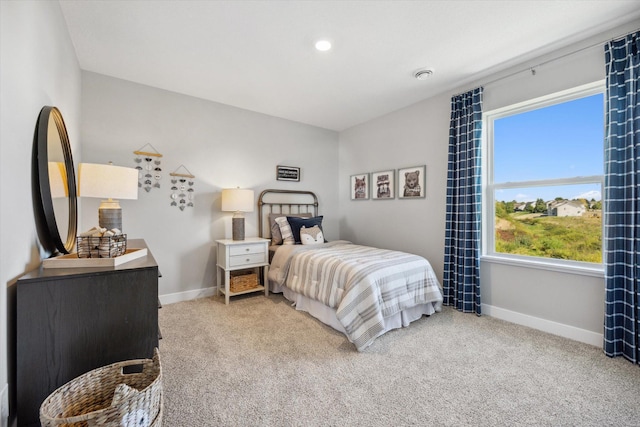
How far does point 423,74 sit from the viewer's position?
9.64 ft

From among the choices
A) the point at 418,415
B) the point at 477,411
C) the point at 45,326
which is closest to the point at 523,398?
the point at 477,411

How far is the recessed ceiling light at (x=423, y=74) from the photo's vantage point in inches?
113

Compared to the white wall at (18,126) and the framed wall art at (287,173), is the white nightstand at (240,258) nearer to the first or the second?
the framed wall art at (287,173)

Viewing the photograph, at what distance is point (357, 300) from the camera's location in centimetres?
237

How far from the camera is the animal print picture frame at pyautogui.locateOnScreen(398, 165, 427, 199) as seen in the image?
364 centimetres

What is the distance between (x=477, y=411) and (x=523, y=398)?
37 centimetres

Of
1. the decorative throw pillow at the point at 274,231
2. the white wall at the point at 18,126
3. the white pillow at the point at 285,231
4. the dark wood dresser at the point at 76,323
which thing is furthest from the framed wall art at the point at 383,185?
the white wall at the point at 18,126

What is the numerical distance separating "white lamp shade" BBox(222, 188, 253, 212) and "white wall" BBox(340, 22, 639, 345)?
6.48ft

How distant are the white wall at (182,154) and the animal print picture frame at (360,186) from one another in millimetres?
1048

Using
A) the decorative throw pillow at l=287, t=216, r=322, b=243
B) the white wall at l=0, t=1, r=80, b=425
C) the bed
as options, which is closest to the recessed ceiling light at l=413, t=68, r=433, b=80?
the bed

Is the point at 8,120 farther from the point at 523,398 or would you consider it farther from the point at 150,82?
the point at 523,398

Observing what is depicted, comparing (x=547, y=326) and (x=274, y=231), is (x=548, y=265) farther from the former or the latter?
(x=274, y=231)

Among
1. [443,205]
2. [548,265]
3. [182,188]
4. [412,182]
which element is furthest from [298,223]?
[548,265]

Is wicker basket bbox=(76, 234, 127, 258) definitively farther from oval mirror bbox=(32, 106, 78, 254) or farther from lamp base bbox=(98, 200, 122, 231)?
lamp base bbox=(98, 200, 122, 231)
